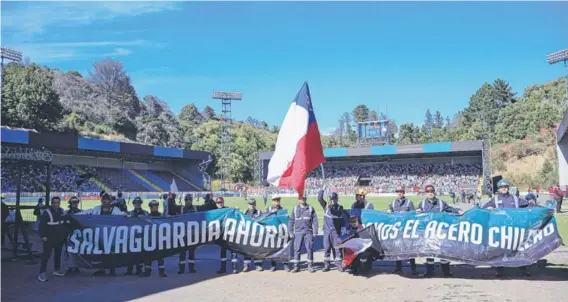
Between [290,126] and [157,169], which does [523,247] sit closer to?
[290,126]

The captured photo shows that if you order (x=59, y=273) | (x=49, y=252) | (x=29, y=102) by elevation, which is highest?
(x=29, y=102)

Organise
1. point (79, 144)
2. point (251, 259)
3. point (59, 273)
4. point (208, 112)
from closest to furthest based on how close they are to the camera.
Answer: point (59, 273) < point (251, 259) < point (79, 144) < point (208, 112)

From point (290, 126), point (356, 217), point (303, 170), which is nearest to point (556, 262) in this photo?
point (356, 217)

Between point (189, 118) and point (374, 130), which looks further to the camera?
point (189, 118)

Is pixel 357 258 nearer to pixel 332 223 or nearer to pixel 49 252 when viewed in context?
pixel 332 223

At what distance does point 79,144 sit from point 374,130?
39.6 meters

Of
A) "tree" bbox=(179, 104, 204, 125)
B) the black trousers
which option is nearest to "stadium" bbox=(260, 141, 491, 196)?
the black trousers

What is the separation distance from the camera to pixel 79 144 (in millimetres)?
53062

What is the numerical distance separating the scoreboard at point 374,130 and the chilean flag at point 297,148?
2288 inches

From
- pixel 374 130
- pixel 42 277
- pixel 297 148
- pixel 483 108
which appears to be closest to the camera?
pixel 42 277

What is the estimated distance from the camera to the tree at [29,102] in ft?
193

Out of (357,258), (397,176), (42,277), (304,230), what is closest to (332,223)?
(304,230)

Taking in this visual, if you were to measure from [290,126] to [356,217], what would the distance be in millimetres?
2519

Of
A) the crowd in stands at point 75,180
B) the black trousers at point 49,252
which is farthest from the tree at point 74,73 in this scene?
the black trousers at point 49,252
